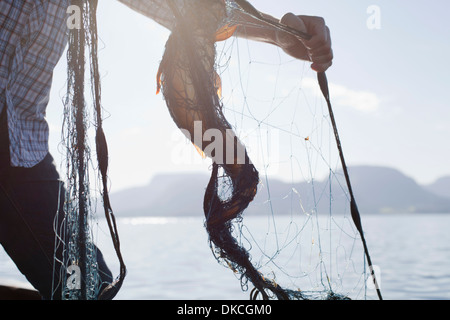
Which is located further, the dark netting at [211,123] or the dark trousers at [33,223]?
the dark trousers at [33,223]

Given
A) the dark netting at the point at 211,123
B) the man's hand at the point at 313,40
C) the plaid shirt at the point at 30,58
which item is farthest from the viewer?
the man's hand at the point at 313,40

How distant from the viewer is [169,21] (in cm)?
177

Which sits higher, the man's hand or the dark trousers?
the man's hand

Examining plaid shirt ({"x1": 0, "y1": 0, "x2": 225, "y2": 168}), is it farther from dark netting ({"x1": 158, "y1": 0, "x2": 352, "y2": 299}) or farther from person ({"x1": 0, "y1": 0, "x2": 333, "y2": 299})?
dark netting ({"x1": 158, "y1": 0, "x2": 352, "y2": 299})

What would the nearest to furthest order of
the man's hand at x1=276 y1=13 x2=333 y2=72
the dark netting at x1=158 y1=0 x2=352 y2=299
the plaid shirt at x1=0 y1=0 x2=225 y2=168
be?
the dark netting at x1=158 y1=0 x2=352 y2=299, the plaid shirt at x1=0 y1=0 x2=225 y2=168, the man's hand at x1=276 y1=13 x2=333 y2=72

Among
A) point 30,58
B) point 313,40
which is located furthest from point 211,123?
point 30,58

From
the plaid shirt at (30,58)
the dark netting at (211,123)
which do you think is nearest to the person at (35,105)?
the plaid shirt at (30,58)

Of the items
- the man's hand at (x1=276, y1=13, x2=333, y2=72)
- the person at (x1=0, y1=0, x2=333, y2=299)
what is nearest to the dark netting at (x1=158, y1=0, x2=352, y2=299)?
the person at (x1=0, y1=0, x2=333, y2=299)

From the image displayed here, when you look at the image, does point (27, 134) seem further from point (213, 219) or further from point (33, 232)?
point (213, 219)

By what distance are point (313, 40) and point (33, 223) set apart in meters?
1.38

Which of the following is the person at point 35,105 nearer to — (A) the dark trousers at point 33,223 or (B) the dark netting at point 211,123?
(A) the dark trousers at point 33,223

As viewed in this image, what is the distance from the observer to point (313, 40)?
1782mm

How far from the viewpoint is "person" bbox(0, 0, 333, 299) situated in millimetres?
1645

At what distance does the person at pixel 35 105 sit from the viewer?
1.64 metres
